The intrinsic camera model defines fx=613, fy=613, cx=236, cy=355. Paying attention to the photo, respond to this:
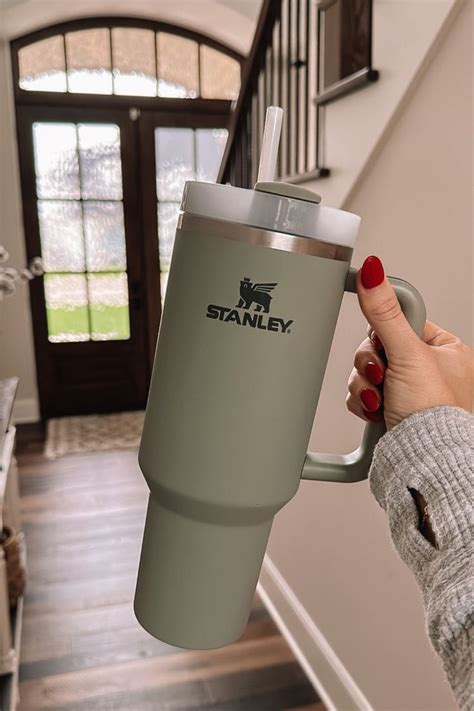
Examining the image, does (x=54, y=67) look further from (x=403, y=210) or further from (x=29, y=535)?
(x=403, y=210)

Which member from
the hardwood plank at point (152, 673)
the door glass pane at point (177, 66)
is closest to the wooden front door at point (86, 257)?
the door glass pane at point (177, 66)

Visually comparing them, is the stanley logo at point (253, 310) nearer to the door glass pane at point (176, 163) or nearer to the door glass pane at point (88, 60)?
the door glass pane at point (176, 163)

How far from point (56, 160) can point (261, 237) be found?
4017 mm

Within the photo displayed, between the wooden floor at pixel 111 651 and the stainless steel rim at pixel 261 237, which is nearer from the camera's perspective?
the stainless steel rim at pixel 261 237

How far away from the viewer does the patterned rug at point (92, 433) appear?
3756 mm

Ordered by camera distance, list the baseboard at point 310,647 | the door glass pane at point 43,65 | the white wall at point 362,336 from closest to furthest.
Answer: the white wall at point 362,336, the baseboard at point 310,647, the door glass pane at point 43,65

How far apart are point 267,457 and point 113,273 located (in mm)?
3950

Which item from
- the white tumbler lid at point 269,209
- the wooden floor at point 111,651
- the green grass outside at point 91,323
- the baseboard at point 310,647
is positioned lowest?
the wooden floor at point 111,651

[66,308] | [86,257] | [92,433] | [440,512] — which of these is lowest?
[92,433]

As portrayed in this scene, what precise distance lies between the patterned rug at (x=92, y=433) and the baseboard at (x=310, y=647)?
70.4 inches

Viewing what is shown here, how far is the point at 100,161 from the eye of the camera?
420 centimetres

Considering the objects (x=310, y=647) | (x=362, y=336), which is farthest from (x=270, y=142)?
(x=310, y=647)

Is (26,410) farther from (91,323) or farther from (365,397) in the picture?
(365,397)

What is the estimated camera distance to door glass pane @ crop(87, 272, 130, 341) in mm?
4340
